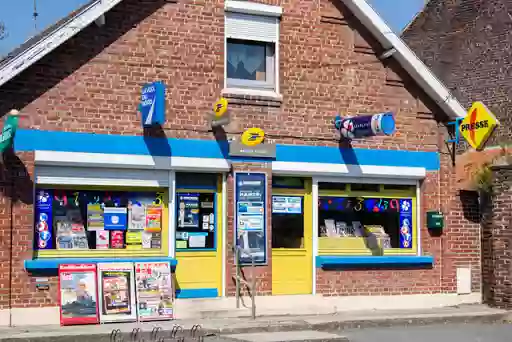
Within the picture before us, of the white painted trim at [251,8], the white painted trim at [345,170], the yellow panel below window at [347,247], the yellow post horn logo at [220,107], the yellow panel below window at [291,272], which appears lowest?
the yellow panel below window at [291,272]

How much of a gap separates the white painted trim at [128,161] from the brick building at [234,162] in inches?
1.4

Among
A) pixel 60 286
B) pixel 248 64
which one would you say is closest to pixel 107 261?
pixel 60 286

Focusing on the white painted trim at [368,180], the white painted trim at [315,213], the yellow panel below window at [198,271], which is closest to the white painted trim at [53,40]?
the yellow panel below window at [198,271]

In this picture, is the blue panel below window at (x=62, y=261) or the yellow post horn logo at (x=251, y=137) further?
the yellow post horn logo at (x=251, y=137)

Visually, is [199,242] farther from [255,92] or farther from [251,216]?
[255,92]

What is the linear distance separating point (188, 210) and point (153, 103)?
2.15m

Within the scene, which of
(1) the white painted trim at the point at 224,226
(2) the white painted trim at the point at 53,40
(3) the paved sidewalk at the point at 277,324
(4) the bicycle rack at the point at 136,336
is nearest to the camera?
(3) the paved sidewalk at the point at 277,324

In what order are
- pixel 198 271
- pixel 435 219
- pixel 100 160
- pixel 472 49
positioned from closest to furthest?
pixel 100 160
pixel 198 271
pixel 435 219
pixel 472 49

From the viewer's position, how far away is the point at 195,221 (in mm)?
13430

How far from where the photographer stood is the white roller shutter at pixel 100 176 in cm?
1221

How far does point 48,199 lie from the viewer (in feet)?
40.4

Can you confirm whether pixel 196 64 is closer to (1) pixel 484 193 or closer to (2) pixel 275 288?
(2) pixel 275 288

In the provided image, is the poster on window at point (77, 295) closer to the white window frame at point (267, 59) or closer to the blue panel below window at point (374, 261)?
the white window frame at point (267, 59)

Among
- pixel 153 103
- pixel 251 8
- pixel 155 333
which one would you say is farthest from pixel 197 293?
pixel 251 8
